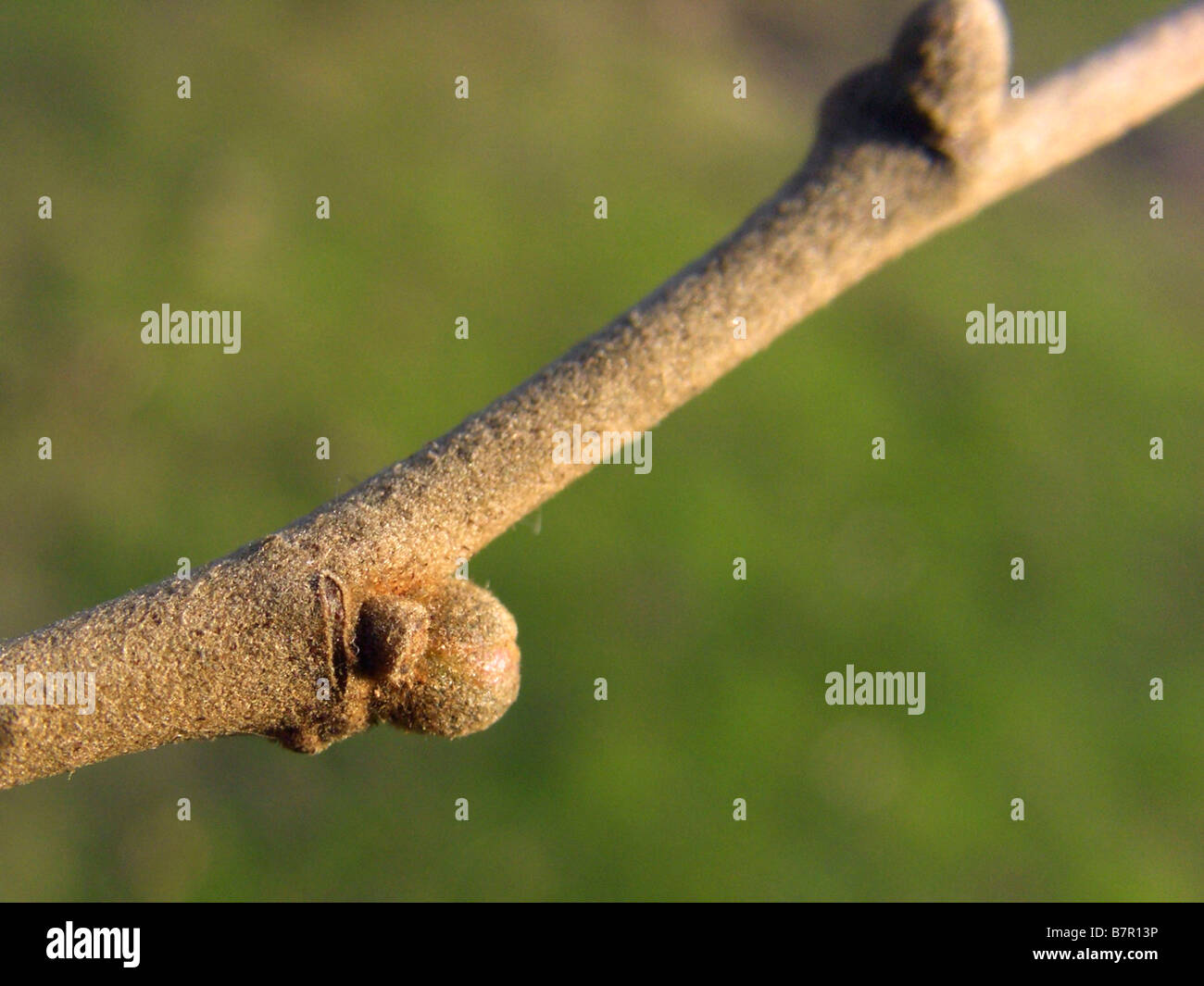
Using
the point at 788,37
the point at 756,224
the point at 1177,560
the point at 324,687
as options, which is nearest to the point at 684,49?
the point at 788,37

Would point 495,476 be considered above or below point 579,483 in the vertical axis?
below

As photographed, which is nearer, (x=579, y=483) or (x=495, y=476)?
(x=495, y=476)

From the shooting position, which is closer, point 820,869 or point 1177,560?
point 820,869

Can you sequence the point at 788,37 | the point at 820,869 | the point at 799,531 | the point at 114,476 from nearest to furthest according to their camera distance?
the point at 820,869, the point at 114,476, the point at 799,531, the point at 788,37

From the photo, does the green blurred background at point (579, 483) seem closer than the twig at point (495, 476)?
No

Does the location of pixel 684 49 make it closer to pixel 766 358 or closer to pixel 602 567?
pixel 766 358

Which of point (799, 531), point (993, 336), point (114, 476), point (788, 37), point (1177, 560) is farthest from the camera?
point (788, 37)

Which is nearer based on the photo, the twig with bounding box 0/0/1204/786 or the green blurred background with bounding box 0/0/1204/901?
the twig with bounding box 0/0/1204/786

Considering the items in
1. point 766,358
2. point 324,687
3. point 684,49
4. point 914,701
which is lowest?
point 914,701
